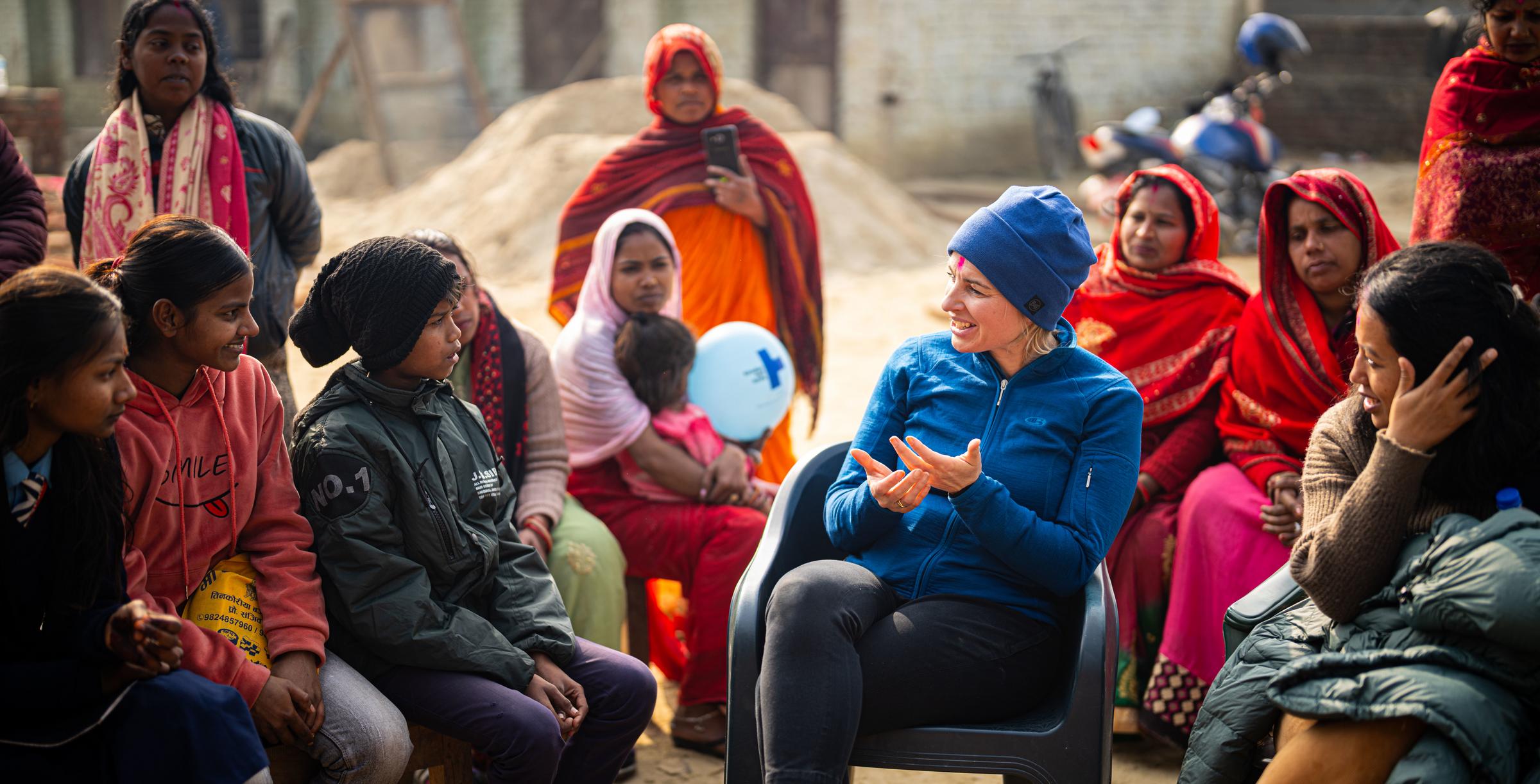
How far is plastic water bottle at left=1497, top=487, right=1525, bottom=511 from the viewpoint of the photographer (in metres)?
2.20

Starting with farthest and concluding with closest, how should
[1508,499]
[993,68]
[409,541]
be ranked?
1. [993,68]
2. [409,541]
3. [1508,499]

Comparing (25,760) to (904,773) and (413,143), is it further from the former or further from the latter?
(413,143)

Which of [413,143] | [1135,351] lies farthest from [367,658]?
[413,143]

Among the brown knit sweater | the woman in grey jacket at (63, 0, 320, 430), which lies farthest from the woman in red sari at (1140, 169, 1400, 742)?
the woman in grey jacket at (63, 0, 320, 430)

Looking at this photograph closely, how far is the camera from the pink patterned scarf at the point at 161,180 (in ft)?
11.3

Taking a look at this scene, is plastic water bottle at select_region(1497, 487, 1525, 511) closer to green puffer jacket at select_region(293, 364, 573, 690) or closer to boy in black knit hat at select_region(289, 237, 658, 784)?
boy in black knit hat at select_region(289, 237, 658, 784)

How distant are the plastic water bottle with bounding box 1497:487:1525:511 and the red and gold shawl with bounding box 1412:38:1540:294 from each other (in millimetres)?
1267

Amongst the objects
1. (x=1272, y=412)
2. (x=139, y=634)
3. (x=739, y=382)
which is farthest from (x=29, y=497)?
(x=1272, y=412)

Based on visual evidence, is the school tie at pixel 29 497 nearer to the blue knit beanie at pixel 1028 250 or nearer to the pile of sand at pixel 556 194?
the blue knit beanie at pixel 1028 250

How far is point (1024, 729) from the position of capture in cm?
241

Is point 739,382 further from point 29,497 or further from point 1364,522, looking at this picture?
point 29,497

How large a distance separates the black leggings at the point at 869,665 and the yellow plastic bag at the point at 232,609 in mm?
954

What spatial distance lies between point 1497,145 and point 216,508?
3.22 meters

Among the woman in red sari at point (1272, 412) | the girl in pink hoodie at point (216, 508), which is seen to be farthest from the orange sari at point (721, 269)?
the girl in pink hoodie at point (216, 508)
